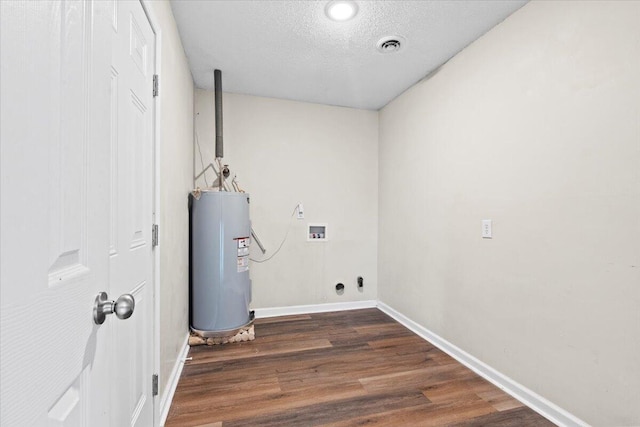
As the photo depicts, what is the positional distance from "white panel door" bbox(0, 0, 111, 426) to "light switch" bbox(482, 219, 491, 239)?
86.4 inches

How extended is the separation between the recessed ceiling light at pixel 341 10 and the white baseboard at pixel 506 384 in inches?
101

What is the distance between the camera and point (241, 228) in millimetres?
2703

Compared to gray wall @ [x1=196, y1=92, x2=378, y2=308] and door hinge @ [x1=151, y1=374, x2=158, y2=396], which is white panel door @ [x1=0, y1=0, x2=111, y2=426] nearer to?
door hinge @ [x1=151, y1=374, x2=158, y2=396]

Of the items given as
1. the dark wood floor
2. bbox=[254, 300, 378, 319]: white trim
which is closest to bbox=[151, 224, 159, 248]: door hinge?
the dark wood floor

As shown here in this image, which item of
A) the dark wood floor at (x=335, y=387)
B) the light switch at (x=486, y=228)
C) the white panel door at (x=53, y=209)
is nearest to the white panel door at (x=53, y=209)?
the white panel door at (x=53, y=209)

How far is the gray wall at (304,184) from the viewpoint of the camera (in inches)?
127

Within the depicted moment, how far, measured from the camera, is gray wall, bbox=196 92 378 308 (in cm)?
322

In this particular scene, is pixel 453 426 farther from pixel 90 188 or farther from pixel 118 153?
pixel 118 153

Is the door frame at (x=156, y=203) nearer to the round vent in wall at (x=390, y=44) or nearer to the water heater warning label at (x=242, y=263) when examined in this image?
the water heater warning label at (x=242, y=263)

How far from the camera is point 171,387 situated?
1.81 meters

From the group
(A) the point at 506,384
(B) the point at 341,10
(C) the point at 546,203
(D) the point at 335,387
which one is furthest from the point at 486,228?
(B) the point at 341,10

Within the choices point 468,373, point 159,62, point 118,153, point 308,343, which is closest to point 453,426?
point 468,373

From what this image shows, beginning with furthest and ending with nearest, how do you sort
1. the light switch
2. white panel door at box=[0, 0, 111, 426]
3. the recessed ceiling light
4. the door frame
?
the light switch, the recessed ceiling light, the door frame, white panel door at box=[0, 0, 111, 426]

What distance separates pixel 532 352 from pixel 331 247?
2.12 metres
